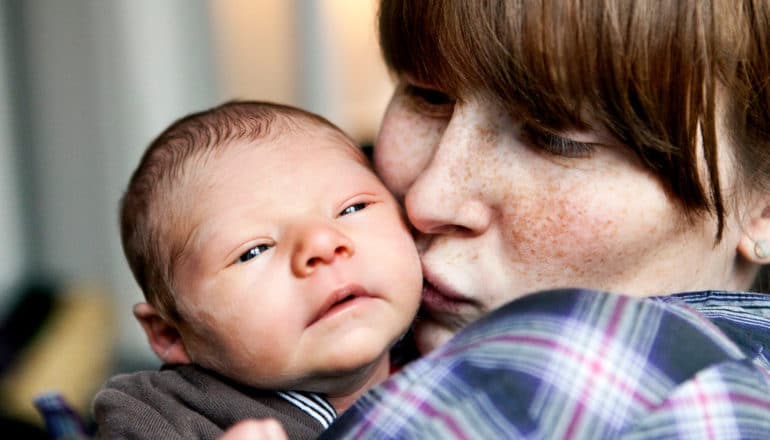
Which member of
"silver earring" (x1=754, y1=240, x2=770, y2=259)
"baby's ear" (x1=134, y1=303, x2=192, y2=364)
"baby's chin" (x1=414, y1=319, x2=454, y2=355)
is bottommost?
"baby's chin" (x1=414, y1=319, x2=454, y2=355)

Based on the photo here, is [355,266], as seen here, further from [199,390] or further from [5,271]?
[5,271]

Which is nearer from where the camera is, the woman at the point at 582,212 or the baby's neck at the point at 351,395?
the woman at the point at 582,212

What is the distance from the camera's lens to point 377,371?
1.16 meters

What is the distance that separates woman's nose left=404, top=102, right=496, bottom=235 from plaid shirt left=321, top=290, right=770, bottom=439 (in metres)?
0.26

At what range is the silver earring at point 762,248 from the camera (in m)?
1.12

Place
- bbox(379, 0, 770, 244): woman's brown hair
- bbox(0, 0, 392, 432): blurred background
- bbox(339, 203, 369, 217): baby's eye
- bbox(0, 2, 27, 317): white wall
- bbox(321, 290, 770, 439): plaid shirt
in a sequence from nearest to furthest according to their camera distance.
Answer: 1. bbox(321, 290, 770, 439): plaid shirt
2. bbox(379, 0, 770, 244): woman's brown hair
3. bbox(339, 203, 369, 217): baby's eye
4. bbox(0, 0, 392, 432): blurred background
5. bbox(0, 2, 27, 317): white wall

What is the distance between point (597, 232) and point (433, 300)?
24cm

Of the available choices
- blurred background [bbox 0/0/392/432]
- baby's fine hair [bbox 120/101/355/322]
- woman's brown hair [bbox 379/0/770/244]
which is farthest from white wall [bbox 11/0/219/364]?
woman's brown hair [bbox 379/0/770/244]

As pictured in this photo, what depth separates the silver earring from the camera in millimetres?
1115

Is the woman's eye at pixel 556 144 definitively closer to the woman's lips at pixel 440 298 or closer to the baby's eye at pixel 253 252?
the woman's lips at pixel 440 298

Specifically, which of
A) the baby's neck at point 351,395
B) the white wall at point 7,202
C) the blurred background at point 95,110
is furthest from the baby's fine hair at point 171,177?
the white wall at point 7,202

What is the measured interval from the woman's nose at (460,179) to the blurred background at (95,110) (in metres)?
1.93

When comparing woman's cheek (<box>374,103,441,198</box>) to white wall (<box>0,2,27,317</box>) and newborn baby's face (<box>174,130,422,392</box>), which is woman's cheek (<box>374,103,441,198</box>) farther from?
white wall (<box>0,2,27,317</box>)

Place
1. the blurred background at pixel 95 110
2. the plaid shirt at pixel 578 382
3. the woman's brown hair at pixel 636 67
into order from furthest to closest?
the blurred background at pixel 95 110 → the woman's brown hair at pixel 636 67 → the plaid shirt at pixel 578 382
